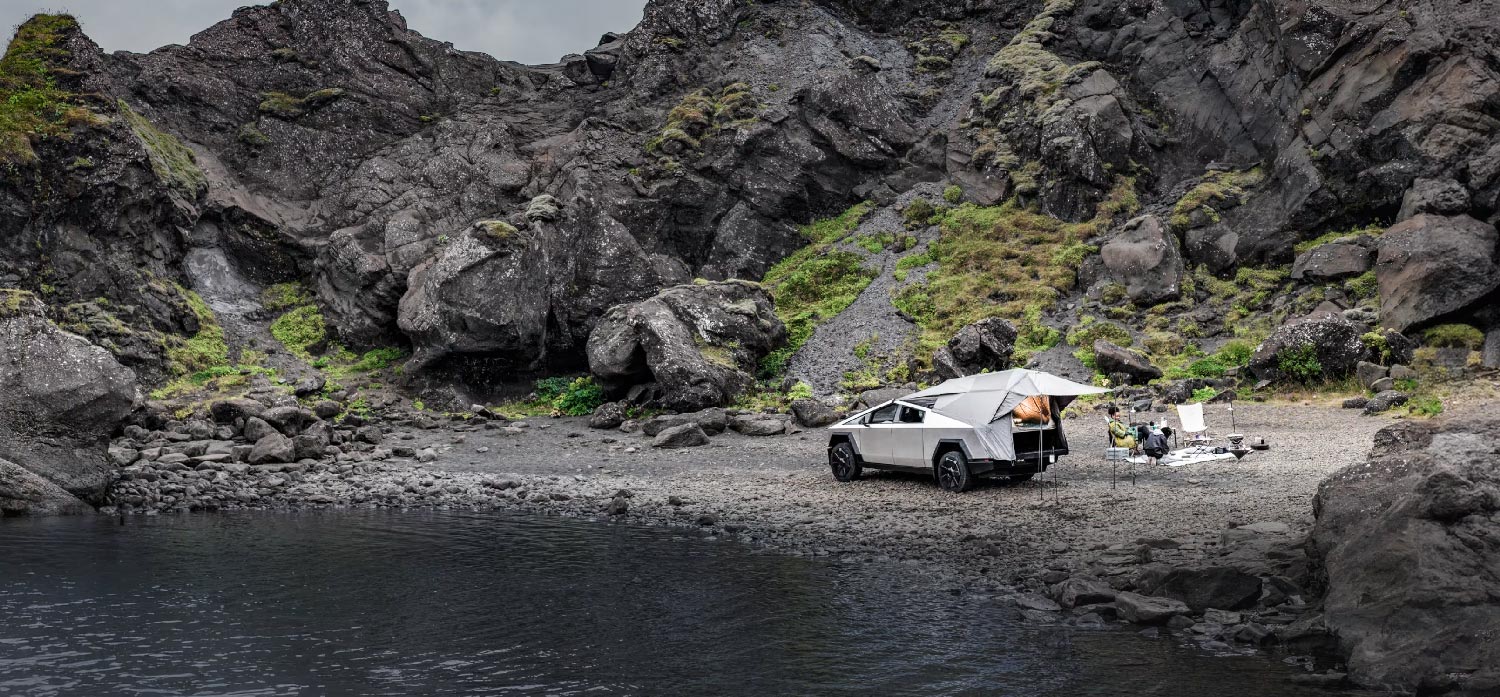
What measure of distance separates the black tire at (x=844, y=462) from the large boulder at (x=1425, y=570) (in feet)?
34.8

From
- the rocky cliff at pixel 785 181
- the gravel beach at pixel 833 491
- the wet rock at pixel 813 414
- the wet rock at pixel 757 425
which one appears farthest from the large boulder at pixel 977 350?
the wet rock at pixel 757 425

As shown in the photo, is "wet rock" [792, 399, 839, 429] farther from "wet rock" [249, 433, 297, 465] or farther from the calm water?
"wet rock" [249, 433, 297, 465]

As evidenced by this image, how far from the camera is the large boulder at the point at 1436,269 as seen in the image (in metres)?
25.2

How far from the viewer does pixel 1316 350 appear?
2509 centimetres

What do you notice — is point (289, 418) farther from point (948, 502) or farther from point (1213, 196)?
point (1213, 196)

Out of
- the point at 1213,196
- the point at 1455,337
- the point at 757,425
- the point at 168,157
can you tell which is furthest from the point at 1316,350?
the point at 168,157

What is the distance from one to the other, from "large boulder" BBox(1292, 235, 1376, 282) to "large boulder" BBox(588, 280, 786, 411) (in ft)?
66.3

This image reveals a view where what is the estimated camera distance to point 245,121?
1972 inches

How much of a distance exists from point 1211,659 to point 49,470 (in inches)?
936

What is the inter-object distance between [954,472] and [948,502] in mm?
954

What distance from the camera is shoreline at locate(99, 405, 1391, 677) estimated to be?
1011cm

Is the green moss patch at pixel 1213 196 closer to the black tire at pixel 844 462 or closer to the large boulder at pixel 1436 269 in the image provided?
the large boulder at pixel 1436 269

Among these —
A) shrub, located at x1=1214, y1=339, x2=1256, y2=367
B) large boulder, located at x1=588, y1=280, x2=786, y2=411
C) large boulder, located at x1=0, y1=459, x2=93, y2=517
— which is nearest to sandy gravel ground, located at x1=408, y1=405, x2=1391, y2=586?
shrub, located at x1=1214, y1=339, x2=1256, y2=367

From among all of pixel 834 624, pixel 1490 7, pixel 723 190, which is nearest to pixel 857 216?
pixel 723 190
